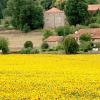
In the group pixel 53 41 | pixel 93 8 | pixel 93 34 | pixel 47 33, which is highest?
pixel 93 8

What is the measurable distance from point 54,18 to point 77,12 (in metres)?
10.1

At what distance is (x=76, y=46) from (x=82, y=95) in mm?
58864

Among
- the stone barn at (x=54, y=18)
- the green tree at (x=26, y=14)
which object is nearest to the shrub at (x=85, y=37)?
the green tree at (x=26, y=14)

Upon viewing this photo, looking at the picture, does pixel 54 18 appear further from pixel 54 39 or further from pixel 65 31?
pixel 54 39

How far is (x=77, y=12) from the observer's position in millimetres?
121688

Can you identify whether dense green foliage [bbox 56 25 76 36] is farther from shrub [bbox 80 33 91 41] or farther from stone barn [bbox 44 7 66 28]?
stone barn [bbox 44 7 66 28]

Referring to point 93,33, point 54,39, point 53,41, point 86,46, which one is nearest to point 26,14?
point 54,39

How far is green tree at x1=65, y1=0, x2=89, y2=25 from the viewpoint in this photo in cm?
12150

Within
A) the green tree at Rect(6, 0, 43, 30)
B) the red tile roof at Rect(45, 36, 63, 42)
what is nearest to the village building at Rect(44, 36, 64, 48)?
the red tile roof at Rect(45, 36, 63, 42)

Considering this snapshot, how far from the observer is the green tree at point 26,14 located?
122m

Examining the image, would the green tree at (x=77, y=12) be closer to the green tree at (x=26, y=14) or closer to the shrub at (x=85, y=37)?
the green tree at (x=26, y=14)

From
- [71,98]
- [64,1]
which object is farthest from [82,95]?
[64,1]

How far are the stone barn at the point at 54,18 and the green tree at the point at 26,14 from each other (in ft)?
12.6

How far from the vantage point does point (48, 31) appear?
111 m
